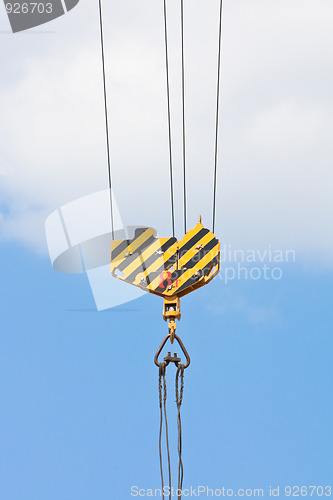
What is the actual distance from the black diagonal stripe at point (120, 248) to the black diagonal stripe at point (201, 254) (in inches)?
34.2

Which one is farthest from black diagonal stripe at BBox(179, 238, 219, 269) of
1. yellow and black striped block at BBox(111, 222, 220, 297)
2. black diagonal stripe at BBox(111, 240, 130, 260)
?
black diagonal stripe at BBox(111, 240, 130, 260)

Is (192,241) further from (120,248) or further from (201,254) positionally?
(120,248)

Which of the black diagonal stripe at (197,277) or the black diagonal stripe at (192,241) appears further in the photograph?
the black diagonal stripe at (192,241)

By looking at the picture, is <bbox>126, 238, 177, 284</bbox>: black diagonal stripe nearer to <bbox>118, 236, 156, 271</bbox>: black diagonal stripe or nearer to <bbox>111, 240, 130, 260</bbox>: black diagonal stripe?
<bbox>118, 236, 156, 271</bbox>: black diagonal stripe

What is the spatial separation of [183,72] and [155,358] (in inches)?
156

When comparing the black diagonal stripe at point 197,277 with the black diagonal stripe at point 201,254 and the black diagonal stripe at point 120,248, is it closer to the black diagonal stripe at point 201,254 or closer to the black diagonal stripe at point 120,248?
the black diagonal stripe at point 201,254

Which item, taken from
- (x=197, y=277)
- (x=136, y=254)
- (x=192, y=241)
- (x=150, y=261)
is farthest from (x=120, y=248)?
(x=197, y=277)

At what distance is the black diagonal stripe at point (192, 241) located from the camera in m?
11.5

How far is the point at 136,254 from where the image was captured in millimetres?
11578

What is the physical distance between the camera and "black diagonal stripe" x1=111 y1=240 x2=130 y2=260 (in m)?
11.7

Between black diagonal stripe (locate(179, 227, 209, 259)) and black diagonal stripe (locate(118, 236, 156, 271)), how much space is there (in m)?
0.42

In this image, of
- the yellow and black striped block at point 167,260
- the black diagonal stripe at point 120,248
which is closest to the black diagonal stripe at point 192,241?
the yellow and black striped block at point 167,260

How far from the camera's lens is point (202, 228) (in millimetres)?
11719

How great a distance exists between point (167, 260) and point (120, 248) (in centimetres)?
69
